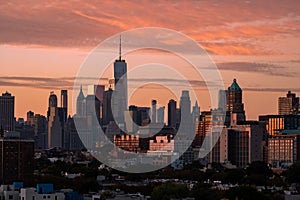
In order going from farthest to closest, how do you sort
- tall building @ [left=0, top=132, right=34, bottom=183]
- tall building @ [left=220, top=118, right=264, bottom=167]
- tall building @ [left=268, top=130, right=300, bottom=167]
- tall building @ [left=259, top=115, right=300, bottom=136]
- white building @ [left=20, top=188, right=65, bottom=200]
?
tall building @ [left=259, top=115, right=300, bottom=136]
tall building @ [left=268, top=130, right=300, bottom=167]
tall building @ [left=220, top=118, right=264, bottom=167]
tall building @ [left=0, top=132, right=34, bottom=183]
white building @ [left=20, top=188, right=65, bottom=200]

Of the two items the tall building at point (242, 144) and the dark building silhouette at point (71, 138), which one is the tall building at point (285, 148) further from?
the dark building silhouette at point (71, 138)

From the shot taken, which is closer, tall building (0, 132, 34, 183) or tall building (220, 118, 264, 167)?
tall building (0, 132, 34, 183)

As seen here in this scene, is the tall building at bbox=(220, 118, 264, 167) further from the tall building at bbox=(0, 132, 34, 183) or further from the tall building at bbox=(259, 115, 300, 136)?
the tall building at bbox=(0, 132, 34, 183)

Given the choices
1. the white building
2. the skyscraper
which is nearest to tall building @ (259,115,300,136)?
the skyscraper

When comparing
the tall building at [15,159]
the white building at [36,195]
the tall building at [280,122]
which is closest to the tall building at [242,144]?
the tall building at [280,122]

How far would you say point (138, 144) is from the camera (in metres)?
118

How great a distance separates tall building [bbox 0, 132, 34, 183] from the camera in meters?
62.2

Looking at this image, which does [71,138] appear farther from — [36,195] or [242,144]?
[36,195]

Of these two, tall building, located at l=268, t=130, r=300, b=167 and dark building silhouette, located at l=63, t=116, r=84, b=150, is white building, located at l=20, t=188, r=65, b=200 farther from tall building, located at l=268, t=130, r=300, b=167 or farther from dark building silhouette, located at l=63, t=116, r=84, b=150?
dark building silhouette, located at l=63, t=116, r=84, b=150

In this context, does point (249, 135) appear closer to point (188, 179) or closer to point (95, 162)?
point (95, 162)

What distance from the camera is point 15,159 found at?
64250mm

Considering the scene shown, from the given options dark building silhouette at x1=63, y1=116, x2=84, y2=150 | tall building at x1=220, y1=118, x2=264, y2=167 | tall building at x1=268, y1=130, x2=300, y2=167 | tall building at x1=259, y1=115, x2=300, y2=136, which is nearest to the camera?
tall building at x1=220, y1=118, x2=264, y2=167

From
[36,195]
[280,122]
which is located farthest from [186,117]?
[36,195]

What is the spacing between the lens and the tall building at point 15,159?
204 ft
